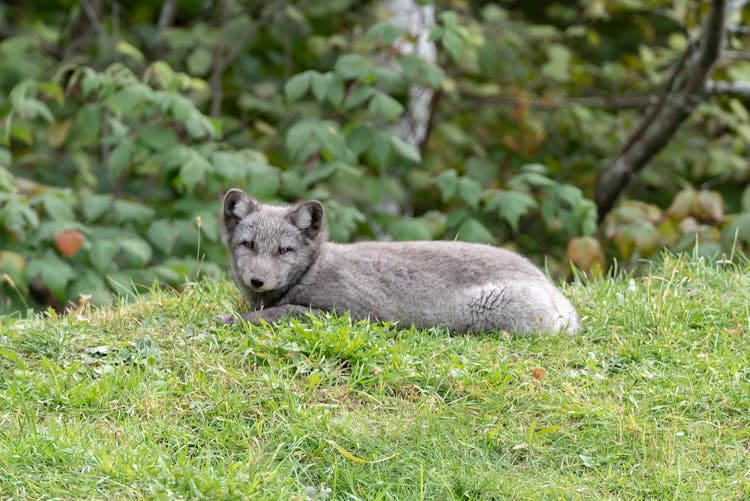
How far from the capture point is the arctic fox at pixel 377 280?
6.04m

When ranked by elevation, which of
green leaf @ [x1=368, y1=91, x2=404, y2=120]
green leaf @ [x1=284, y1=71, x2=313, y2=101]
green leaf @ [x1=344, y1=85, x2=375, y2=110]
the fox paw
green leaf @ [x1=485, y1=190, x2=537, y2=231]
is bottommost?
green leaf @ [x1=485, y1=190, x2=537, y2=231]

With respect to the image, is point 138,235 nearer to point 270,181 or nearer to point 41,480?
point 270,181

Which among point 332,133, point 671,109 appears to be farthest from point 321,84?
point 671,109

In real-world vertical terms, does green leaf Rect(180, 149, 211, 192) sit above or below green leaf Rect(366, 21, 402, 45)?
below

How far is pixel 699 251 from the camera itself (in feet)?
24.7

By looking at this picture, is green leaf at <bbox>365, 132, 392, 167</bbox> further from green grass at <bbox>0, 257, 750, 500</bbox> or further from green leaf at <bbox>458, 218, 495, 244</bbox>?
green grass at <bbox>0, 257, 750, 500</bbox>

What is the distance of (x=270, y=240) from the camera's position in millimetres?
6199

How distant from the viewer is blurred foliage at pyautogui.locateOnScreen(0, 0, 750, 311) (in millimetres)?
8312

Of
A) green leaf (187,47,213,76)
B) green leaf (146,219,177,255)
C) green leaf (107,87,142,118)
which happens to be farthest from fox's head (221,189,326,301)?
green leaf (187,47,213,76)

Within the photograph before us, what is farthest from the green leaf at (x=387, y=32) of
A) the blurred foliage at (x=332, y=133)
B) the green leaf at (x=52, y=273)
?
the green leaf at (x=52, y=273)

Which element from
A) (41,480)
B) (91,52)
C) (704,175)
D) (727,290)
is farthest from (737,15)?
(41,480)

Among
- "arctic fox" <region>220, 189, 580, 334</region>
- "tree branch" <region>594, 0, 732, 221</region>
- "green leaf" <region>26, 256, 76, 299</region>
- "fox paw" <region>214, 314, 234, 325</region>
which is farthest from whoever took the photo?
"tree branch" <region>594, 0, 732, 221</region>

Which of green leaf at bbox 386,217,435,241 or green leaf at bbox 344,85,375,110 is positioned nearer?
green leaf at bbox 344,85,375,110

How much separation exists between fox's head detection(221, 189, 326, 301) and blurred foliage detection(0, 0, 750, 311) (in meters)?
0.99
